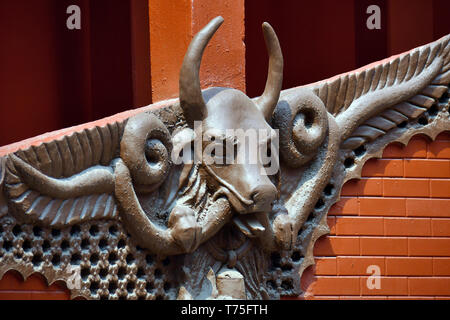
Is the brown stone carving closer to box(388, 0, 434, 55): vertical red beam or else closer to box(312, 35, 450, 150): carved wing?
box(312, 35, 450, 150): carved wing

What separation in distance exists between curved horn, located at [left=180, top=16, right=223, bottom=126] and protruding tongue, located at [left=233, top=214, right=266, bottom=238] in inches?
21.9

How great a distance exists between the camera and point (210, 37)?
4.97 metres

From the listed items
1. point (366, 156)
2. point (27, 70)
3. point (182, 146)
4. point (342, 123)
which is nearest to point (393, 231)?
point (366, 156)

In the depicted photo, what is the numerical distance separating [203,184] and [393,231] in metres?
1.17

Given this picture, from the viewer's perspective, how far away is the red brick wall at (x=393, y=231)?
5.46 meters

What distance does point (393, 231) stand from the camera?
18.3 feet

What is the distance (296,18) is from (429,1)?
94cm

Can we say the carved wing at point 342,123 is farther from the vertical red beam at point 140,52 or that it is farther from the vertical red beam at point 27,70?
the vertical red beam at point 27,70

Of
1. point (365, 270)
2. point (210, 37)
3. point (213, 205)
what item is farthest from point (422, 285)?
point (210, 37)

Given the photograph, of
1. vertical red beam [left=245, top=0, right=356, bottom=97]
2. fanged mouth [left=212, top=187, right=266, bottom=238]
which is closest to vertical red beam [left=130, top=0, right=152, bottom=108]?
vertical red beam [left=245, top=0, right=356, bottom=97]

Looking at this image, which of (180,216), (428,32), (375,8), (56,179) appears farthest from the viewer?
(375,8)

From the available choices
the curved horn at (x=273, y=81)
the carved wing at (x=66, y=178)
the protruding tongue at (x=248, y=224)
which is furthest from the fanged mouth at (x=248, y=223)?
the carved wing at (x=66, y=178)
